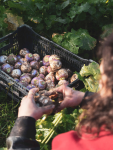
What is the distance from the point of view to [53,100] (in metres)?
1.56

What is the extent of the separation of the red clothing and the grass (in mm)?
1230

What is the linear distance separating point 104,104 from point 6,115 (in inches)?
Result: 61.8

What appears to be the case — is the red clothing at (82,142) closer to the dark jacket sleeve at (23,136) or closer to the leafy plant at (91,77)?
the dark jacket sleeve at (23,136)

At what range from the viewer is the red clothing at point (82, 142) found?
28.1 inches

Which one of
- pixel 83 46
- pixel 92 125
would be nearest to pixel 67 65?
pixel 83 46

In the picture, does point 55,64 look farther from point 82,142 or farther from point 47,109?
point 82,142

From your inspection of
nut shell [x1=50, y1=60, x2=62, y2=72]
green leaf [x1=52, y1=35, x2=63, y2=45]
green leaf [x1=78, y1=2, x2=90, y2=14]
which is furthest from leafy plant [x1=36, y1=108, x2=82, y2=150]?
green leaf [x1=78, y1=2, x2=90, y2=14]

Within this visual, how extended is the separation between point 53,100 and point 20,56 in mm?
1266

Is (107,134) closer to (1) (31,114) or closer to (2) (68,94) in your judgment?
(1) (31,114)

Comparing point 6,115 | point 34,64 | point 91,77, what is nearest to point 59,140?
point 91,77

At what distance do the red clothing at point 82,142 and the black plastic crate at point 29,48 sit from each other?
42.0 inches

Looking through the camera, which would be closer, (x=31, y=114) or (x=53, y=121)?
(x=31, y=114)

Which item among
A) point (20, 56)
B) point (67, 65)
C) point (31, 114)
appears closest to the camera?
point (31, 114)

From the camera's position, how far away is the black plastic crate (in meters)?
2.04
